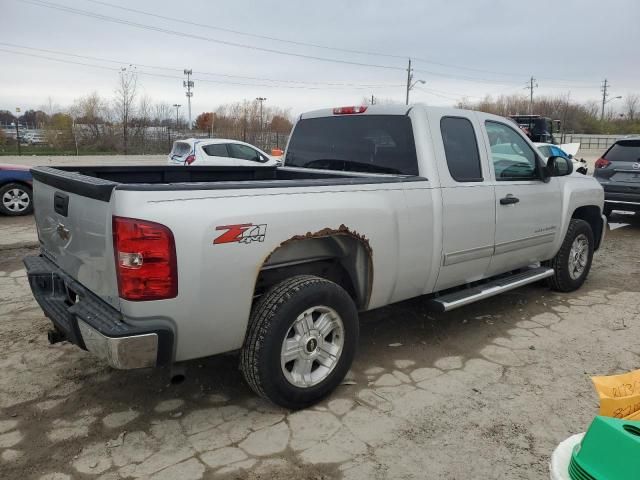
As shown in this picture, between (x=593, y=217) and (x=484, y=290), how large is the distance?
8.21 feet

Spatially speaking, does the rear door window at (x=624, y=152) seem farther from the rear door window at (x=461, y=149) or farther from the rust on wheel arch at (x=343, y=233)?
the rust on wheel arch at (x=343, y=233)

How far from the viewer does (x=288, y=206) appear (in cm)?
307

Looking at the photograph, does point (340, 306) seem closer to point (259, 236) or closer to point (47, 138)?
point (259, 236)

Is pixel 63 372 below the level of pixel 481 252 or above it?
below

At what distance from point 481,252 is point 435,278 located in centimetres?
58

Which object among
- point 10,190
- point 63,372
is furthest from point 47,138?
point 63,372

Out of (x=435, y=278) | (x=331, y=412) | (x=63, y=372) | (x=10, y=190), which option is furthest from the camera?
(x=10, y=190)

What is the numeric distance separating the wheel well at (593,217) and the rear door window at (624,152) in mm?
4731

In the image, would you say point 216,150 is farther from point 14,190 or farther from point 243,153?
point 14,190

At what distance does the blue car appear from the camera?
386 inches

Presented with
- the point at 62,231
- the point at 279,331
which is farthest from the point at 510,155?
the point at 62,231

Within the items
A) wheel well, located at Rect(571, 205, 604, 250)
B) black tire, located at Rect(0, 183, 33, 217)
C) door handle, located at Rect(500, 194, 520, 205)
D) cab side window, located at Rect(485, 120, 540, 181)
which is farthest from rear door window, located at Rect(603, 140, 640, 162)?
black tire, located at Rect(0, 183, 33, 217)

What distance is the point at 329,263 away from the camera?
147 inches

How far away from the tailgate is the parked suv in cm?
977
